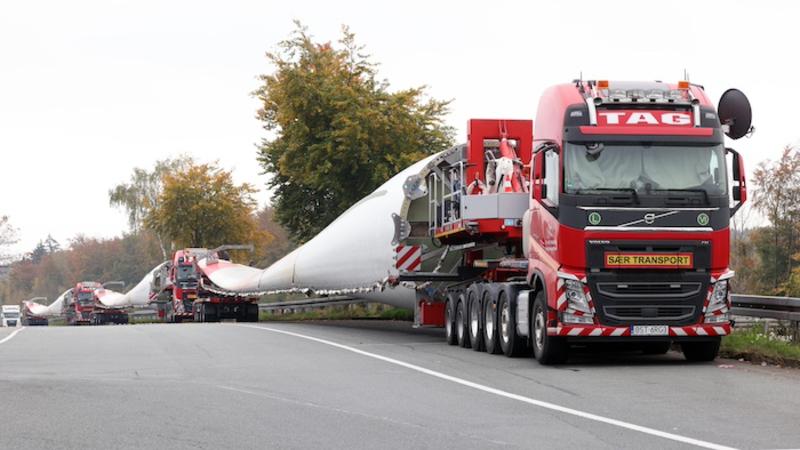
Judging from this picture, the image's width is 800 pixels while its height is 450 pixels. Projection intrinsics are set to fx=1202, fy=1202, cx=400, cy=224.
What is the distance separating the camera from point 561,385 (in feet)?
45.1

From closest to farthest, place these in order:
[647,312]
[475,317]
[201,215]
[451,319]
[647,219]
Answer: [647,219] → [647,312] → [475,317] → [451,319] → [201,215]

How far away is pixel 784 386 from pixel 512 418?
13.9 ft

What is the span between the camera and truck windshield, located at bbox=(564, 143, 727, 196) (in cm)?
1597

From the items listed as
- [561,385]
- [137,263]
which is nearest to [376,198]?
[561,385]

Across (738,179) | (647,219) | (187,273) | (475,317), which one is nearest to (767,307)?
(738,179)

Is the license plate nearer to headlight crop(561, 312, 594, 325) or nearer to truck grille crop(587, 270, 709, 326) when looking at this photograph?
truck grille crop(587, 270, 709, 326)

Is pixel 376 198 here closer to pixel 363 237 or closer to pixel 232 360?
pixel 363 237

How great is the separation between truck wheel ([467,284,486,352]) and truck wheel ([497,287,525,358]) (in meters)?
1.14

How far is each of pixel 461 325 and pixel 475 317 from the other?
3.07 feet

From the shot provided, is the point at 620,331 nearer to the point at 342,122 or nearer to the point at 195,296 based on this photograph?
the point at 342,122

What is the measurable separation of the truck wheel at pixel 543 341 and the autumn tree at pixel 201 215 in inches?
2234

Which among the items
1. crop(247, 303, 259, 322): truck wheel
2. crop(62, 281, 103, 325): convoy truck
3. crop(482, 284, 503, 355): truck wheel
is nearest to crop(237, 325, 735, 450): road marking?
crop(482, 284, 503, 355): truck wheel

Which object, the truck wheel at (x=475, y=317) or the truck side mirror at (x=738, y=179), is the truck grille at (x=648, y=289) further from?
the truck wheel at (x=475, y=317)

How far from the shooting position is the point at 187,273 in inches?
2250
